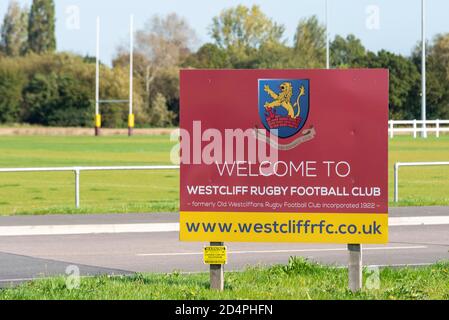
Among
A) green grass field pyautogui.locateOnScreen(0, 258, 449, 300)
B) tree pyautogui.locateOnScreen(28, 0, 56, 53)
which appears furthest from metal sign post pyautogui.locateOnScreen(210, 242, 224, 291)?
tree pyautogui.locateOnScreen(28, 0, 56, 53)

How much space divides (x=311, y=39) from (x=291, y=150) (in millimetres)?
102083

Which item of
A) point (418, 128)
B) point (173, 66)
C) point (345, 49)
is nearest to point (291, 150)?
point (418, 128)

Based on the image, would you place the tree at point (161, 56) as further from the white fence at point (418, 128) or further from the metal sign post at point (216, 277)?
the metal sign post at point (216, 277)

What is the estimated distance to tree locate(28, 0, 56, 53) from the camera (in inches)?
4577

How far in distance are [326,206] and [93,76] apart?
77.7 metres

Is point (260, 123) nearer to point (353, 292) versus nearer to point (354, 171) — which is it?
point (354, 171)

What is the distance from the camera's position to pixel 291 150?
9617 mm

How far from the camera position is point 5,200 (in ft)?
87.8

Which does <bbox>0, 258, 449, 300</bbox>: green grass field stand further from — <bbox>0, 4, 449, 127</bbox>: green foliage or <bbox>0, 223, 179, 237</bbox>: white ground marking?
<bbox>0, 4, 449, 127</bbox>: green foliage

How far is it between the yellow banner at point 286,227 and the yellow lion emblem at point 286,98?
2.83 ft

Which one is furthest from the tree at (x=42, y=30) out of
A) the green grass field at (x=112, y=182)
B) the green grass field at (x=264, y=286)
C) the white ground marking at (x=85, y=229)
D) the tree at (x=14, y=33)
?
the green grass field at (x=264, y=286)

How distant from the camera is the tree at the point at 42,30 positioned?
116 meters

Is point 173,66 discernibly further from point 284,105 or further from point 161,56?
point 284,105

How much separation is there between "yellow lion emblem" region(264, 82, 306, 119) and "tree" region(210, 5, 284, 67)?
314 feet
